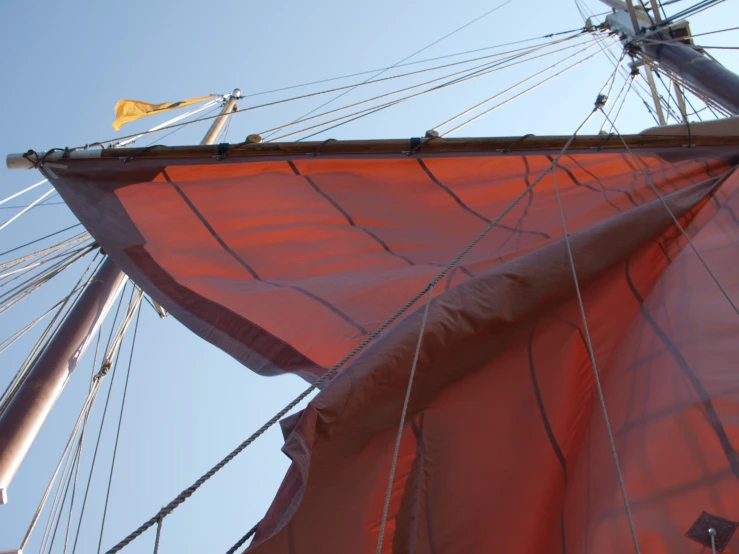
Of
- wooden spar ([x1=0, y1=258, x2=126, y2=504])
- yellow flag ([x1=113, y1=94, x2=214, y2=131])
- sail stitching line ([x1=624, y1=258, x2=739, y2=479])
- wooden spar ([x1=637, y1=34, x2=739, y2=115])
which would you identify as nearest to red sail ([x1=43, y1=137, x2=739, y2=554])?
sail stitching line ([x1=624, y1=258, x2=739, y2=479])

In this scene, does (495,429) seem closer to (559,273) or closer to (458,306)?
(458,306)

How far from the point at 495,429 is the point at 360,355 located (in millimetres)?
627

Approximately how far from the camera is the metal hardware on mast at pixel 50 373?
4.96m

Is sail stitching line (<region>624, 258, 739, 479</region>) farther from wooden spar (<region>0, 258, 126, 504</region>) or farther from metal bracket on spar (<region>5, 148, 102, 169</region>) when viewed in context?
wooden spar (<region>0, 258, 126, 504</region>)

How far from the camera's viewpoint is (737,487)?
2311mm

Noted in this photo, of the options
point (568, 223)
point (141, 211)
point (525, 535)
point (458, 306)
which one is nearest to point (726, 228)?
point (568, 223)

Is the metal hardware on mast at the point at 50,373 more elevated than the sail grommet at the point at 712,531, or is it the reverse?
the metal hardware on mast at the point at 50,373

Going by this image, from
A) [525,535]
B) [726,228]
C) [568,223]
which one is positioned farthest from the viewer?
[568,223]

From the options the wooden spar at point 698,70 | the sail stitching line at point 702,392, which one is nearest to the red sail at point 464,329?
the sail stitching line at point 702,392

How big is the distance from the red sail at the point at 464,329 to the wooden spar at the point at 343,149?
2.7 inches

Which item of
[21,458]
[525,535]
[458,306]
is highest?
[21,458]

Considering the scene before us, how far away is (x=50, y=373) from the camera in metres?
5.55

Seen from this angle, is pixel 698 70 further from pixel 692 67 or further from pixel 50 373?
pixel 50 373

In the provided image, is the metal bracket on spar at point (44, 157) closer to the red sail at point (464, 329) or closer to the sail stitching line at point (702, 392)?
the red sail at point (464, 329)
